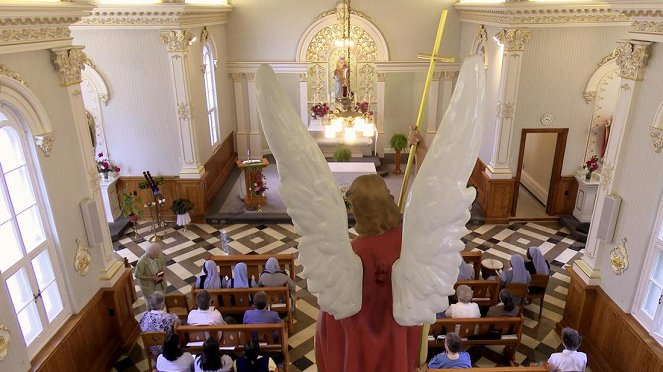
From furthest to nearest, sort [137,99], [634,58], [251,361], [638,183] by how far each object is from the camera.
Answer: [137,99] < [638,183] < [634,58] < [251,361]

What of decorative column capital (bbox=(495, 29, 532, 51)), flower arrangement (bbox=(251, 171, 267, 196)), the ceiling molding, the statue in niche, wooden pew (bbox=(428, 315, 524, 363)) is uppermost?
the ceiling molding

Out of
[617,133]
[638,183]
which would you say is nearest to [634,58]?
[617,133]

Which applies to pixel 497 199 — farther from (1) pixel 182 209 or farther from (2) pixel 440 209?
(2) pixel 440 209

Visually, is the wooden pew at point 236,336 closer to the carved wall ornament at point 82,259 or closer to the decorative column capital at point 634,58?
the carved wall ornament at point 82,259

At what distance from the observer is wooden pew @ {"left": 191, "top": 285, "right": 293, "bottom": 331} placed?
6.48 meters

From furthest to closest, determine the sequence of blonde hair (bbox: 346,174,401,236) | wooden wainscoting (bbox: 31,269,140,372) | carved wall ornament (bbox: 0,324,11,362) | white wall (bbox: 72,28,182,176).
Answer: white wall (bbox: 72,28,182,176), wooden wainscoting (bbox: 31,269,140,372), carved wall ornament (bbox: 0,324,11,362), blonde hair (bbox: 346,174,401,236)

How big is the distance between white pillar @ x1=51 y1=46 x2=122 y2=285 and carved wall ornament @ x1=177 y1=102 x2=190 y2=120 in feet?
12.5

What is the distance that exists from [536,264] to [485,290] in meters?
0.99

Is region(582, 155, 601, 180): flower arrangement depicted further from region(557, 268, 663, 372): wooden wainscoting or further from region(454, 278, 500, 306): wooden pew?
region(454, 278, 500, 306): wooden pew

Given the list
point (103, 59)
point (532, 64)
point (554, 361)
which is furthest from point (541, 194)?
point (103, 59)

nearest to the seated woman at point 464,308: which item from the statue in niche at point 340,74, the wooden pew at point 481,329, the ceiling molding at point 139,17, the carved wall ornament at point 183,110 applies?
the wooden pew at point 481,329

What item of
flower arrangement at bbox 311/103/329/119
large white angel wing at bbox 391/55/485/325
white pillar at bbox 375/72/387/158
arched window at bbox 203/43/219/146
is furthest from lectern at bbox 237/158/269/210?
large white angel wing at bbox 391/55/485/325

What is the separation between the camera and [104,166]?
10.0 meters

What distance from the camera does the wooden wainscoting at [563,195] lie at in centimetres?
1035
